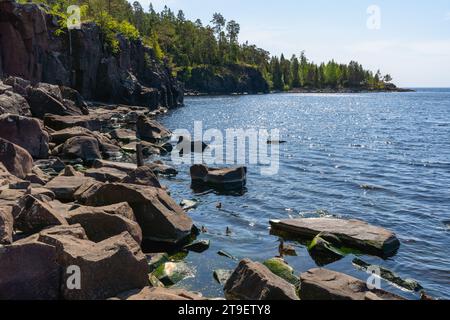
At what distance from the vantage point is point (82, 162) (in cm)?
3064

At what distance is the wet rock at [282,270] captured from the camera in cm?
1396

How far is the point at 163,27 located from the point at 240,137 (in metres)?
146

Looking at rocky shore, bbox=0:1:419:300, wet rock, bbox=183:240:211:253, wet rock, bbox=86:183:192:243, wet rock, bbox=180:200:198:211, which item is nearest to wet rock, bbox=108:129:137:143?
rocky shore, bbox=0:1:419:300

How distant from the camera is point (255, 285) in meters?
12.0

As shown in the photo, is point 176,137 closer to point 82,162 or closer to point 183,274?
point 82,162

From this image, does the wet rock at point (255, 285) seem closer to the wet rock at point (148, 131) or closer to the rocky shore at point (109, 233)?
the rocky shore at point (109, 233)

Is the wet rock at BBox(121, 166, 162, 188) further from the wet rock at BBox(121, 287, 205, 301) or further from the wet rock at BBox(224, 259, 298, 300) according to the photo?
the wet rock at BBox(121, 287, 205, 301)

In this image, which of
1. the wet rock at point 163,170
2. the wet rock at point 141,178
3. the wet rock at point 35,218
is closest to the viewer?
the wet rock at point 35,218

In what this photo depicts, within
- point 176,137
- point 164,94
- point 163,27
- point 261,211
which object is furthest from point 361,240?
point 163,27

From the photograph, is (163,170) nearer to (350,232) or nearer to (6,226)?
(350,232)

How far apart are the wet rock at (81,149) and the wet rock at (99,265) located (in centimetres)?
1991

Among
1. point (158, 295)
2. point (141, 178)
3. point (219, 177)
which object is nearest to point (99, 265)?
point (158, 295)

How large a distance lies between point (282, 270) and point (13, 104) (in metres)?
28.6

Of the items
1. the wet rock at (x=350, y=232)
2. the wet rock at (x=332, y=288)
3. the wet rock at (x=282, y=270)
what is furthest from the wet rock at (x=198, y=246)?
the wet rock at (x=332, y=288)
